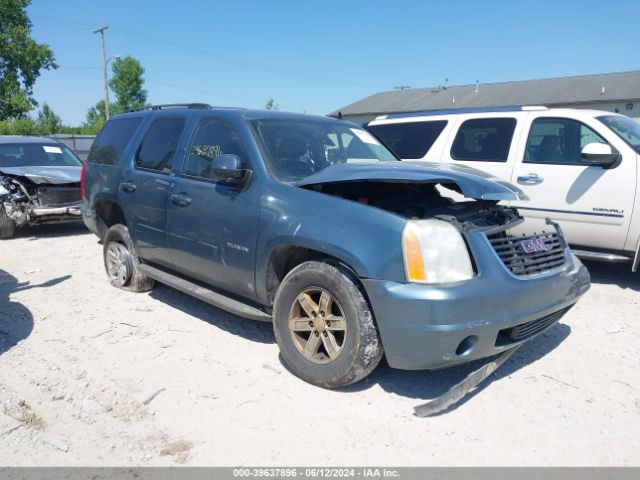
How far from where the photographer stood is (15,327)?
468 centimetres

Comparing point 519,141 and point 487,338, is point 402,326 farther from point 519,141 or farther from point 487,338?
point 519,141

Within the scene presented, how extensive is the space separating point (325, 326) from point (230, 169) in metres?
1.30

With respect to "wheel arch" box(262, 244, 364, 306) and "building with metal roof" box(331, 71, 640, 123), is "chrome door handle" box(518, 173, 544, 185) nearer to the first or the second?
"wheel arch" box(262, 244, 364, 306)

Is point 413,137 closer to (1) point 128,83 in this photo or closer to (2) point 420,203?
(2) point 420,203

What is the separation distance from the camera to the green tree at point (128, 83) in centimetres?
6644

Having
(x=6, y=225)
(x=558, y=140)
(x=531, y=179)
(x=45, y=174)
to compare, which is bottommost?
(x=6, y=225)

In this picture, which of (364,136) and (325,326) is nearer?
(325,326)

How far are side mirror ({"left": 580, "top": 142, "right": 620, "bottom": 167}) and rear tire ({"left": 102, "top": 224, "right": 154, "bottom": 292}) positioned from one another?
15.5 ft

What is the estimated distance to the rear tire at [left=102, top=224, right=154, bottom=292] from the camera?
547 centimetres

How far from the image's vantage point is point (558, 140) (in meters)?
6.08

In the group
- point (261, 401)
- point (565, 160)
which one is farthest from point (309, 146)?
point (565, 160)

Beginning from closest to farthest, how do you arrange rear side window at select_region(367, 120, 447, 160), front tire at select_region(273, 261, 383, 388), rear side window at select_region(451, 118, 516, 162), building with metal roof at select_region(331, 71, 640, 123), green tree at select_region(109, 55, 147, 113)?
front tire at select_region(273, 261, 383, 388), rear side window at select_region(451, 118, 516, 162), rear side window at select_region(367, 120, 447, 160), building with metal roof at select_region(331, 71, 640, 123), green tree at select_region(109, 55, 147, 113)

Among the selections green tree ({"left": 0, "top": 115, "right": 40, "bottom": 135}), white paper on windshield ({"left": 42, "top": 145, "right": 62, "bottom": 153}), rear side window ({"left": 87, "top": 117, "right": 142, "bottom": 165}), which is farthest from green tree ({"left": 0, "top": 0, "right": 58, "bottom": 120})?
rear side window ({"left": 87, "top": 117, "right": 142, "bottom": 165})

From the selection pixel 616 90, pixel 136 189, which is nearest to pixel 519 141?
pixel 136 189
